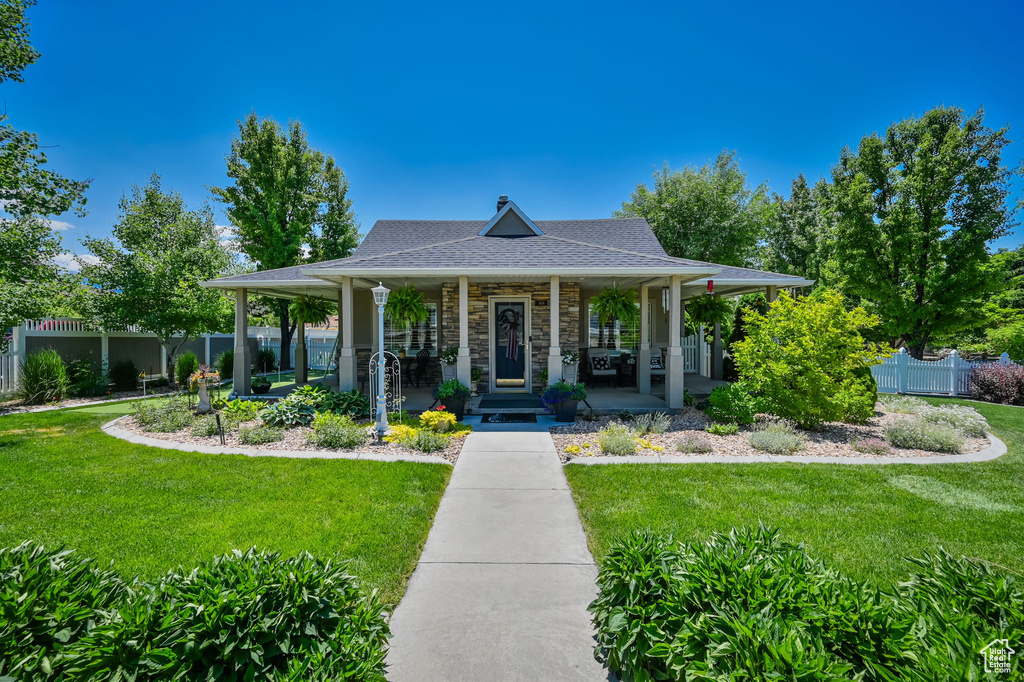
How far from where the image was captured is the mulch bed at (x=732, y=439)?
6.91 metres

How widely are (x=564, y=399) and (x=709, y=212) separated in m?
16.9

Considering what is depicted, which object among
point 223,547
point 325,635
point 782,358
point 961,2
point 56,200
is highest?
point 961,2

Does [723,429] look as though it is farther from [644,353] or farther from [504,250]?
[504,250]

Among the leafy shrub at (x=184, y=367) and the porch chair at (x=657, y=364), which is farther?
the leafy shrub at (x=184, y=367)

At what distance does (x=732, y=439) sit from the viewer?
7.67 meters

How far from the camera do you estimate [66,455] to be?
6.61m

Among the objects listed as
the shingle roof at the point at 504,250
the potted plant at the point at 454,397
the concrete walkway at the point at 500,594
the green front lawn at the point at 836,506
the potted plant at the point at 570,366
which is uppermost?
the shingle roof at the point at 504,250

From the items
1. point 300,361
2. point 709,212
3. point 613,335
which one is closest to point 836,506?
point 613,335

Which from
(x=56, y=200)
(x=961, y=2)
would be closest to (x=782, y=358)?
(x=961, y=2)

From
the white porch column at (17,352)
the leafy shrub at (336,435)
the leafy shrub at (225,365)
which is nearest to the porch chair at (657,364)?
the leafy shrub at (336,435)

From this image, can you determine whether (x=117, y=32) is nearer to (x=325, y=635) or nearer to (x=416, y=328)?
(x=416, y=328)

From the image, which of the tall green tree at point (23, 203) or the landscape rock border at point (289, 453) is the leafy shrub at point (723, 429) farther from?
the tall green tree at point (23, 203)

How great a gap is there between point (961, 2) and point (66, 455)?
16.1 m

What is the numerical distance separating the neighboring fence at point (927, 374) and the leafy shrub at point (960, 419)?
427cm
